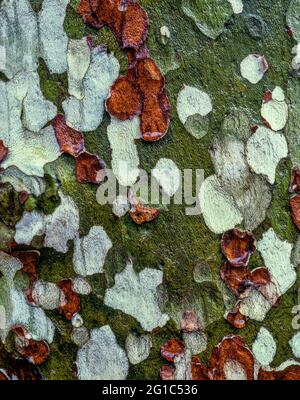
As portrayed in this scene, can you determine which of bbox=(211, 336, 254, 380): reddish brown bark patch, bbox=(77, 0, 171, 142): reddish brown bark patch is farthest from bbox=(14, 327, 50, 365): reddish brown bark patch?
bbox=(77, 0, 171, 142): reddish brown bark patch

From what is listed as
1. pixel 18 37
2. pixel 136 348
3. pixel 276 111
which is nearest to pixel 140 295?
pixel 136 348

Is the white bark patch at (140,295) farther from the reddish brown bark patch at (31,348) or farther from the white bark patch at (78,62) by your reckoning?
the white bark patch at (78,62)

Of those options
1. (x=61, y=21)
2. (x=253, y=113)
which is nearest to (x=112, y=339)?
(x=253, y=113)

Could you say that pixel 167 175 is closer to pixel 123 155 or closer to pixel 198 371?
pixel 123 155

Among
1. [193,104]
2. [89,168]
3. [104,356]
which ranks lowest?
[104,356]

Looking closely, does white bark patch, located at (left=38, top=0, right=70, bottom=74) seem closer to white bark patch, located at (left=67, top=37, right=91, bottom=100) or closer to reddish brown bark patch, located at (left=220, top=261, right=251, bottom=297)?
white bark patch, located at (left=67, top=37, right=91, bottom=100)

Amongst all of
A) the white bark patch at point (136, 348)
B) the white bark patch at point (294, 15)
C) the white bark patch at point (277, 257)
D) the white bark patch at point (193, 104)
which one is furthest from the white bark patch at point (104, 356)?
the white bark patch at point (294, 15)

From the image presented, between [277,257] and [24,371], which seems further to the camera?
[24,371]
